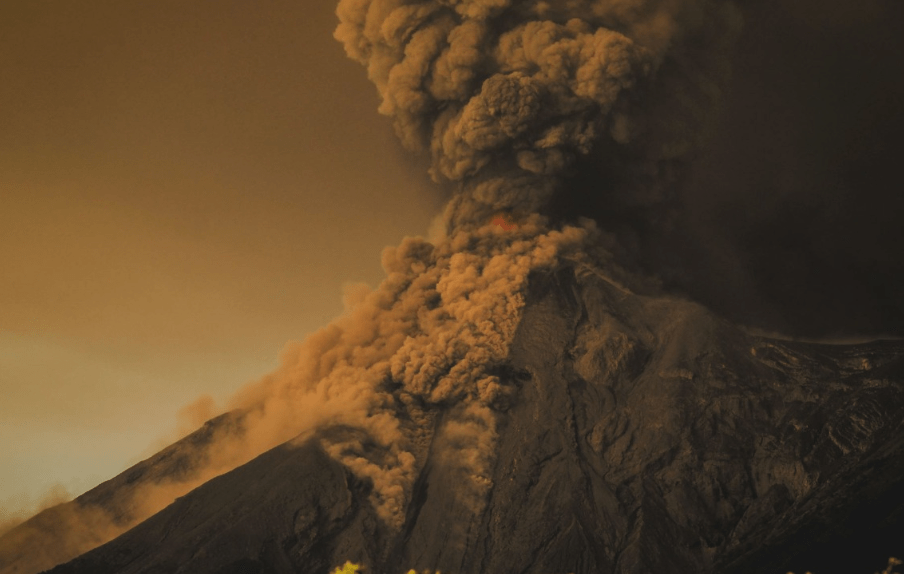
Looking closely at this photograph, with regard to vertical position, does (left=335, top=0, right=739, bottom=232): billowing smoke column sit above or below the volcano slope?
above

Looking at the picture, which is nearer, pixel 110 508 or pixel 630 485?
pixel 630 485

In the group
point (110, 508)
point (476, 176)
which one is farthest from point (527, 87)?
point (110, 508)

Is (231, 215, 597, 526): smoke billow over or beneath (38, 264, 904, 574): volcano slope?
over

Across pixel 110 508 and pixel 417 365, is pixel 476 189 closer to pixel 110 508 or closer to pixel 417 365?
pixel 417 365

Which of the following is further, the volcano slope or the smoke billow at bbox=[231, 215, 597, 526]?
the smoke billow at bbox=[231, 215, 597, 526]

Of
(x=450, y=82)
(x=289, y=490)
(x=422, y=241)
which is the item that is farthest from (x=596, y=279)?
(x=289, y=490)

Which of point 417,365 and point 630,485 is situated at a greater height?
point 417,365

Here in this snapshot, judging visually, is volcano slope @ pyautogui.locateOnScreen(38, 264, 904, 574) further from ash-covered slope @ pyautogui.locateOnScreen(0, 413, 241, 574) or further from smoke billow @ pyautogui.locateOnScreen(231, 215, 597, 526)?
ash-covered slope @ pyautogui.locateOnScreen(0, 413, 241, 574)

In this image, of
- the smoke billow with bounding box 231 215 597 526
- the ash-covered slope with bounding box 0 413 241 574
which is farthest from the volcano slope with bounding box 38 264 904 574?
the ash-covered slope with bounding box 0 413 241 574

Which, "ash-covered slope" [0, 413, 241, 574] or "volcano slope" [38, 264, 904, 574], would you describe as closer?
"volcano slope" [38, 264, 904, 574]

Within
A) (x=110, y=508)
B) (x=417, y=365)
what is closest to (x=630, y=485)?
(x=417, y=365)
